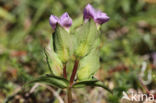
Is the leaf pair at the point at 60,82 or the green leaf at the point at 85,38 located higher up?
the green leaf at the point at 85,38

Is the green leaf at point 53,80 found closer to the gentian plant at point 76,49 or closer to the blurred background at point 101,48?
the gentian plant at point 76,49

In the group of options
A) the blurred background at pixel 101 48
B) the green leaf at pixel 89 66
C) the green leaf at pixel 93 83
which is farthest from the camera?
the blurred background at pixel 101 48

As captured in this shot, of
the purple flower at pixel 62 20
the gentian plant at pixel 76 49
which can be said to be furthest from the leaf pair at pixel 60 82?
the purple flower at pixel 62 20

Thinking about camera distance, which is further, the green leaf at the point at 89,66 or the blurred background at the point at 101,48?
the blurred background at the point at 101,48

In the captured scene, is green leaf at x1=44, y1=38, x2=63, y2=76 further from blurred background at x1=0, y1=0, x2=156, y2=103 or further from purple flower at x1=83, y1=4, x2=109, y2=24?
purple flower at x1=83, y1=4, x2=109, y2=24

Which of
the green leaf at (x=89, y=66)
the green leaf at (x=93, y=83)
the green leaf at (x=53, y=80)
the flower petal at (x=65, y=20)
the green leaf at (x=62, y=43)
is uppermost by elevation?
the flower petal at (x=65, y=20)

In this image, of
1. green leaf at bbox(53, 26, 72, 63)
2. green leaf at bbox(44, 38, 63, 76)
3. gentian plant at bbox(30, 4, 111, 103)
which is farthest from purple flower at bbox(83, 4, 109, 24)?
green leaf at bbox(44, 38, 63, 76)

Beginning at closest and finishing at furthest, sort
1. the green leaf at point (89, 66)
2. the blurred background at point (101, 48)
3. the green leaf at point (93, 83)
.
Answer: the green leaf at point (93, 83), the green leaf at point (89, 66), the blurred background at point (101, 48)

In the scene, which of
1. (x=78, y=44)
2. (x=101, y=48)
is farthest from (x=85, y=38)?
(x=101, y=48)
